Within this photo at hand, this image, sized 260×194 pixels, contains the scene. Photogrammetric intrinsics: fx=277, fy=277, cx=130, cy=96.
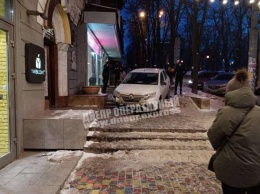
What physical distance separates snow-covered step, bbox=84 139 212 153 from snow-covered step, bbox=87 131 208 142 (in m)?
0.12

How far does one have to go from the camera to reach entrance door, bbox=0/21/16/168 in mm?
5461

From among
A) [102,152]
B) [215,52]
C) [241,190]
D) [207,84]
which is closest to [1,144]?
[102,152]

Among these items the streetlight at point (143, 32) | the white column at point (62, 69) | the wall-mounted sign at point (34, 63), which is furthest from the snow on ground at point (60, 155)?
the streetlight at point (143, 32)

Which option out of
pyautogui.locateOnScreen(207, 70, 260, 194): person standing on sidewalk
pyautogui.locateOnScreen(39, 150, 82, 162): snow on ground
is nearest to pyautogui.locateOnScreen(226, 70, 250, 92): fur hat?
pyautogui.locateOnScreen(207, 70, 260, 194): person standing on sidewalk

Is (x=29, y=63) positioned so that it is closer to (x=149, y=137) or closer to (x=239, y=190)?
(x=149, y=137)

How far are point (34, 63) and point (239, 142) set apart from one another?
5.55 meters

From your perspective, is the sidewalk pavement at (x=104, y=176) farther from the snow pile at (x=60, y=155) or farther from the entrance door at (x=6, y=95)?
the entrance door at (x=6, y=95)

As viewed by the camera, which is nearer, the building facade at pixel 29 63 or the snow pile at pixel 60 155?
the building facade at pixel 29 63

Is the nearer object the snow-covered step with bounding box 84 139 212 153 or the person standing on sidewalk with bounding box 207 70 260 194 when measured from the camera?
the person standing on sidewalk with bounding box 207 70 260 194

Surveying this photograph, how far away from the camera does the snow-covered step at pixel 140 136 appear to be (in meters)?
7.06

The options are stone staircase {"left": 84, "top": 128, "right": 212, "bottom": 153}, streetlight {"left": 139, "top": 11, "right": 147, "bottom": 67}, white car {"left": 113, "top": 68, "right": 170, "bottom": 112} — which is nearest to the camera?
stone staircase {"left": 84, "top": 128, "right": 212, "bottom": 153}

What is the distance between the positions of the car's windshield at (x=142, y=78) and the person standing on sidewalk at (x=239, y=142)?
8.03m

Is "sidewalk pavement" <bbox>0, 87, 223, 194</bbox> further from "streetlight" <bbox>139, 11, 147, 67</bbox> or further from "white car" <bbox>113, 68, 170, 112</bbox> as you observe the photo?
"streetlight" <bbox>139, 11, 147, 67</bbox>

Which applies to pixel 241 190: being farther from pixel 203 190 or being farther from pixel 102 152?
pixel 102 152
